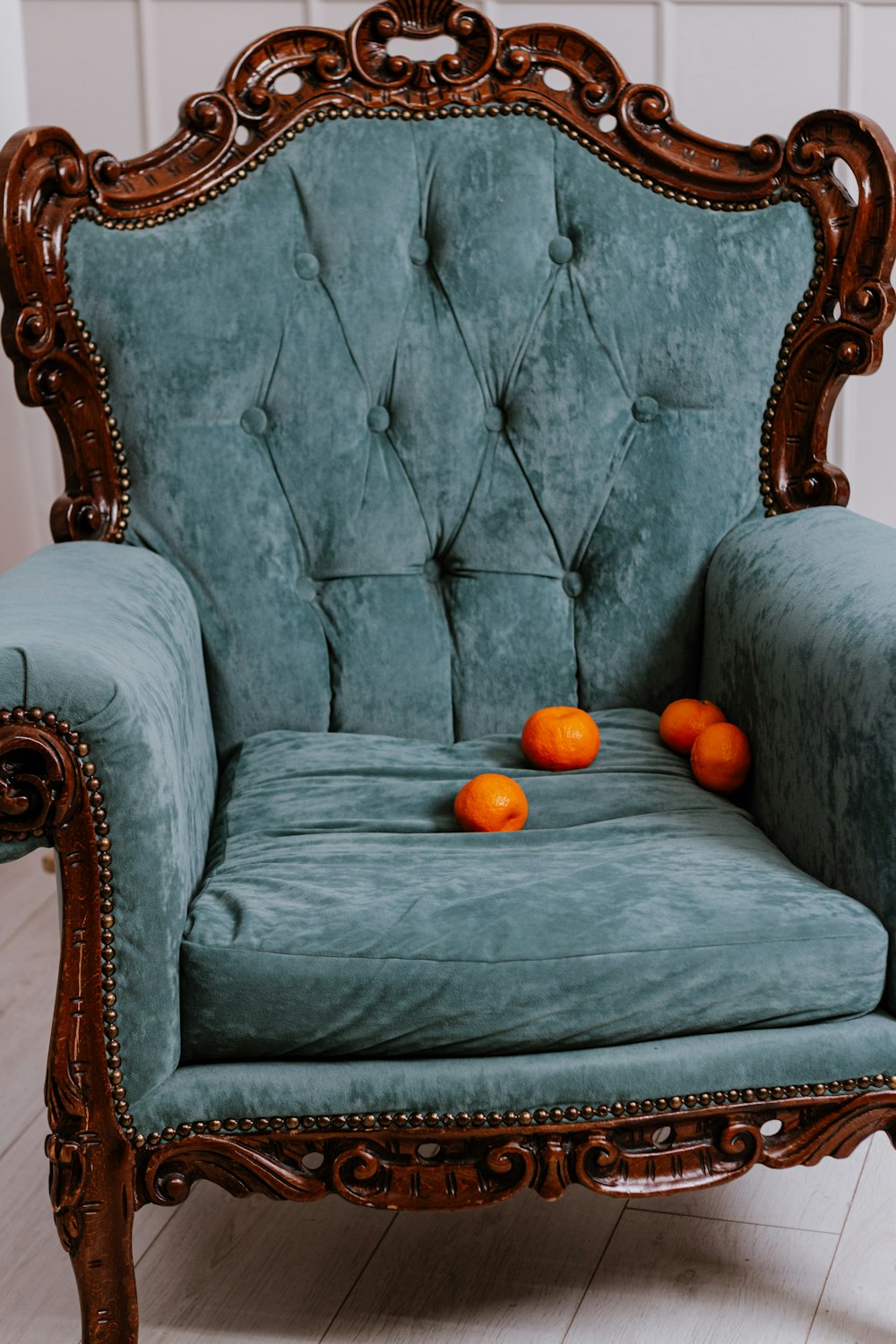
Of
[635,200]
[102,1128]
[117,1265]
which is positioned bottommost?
[117,1265]

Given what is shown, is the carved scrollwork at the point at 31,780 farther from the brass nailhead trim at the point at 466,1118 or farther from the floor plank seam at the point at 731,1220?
the floor plank seam at the point at 731,1220

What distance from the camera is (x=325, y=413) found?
166 cm

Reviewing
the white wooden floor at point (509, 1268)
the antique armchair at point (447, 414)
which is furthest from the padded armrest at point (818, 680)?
the white wooden floor at point (509, 1268)

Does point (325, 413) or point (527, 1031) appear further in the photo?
point (325, 413)

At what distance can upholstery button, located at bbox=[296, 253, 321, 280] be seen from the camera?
5.46ft

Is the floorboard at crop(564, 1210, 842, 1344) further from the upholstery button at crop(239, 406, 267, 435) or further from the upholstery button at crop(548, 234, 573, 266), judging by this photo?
the upholstery button at crop(548, 234, 573, 266)

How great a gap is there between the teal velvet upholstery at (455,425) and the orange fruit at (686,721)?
12 centimetres

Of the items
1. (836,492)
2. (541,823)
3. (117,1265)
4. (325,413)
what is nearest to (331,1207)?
(117,1265)

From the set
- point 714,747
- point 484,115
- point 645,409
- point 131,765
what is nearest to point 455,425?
point 645,409

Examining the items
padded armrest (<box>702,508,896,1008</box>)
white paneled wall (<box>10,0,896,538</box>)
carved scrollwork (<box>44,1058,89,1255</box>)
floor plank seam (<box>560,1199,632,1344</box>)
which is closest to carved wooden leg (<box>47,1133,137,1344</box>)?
carved scrollwork (<box>44,1058,89,1255</box>)

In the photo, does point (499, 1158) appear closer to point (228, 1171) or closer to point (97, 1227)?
point (228, 1171)

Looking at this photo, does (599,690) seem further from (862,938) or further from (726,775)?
(862,938)

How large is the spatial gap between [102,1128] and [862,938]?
648 mm

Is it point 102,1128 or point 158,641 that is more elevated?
point 158,641
